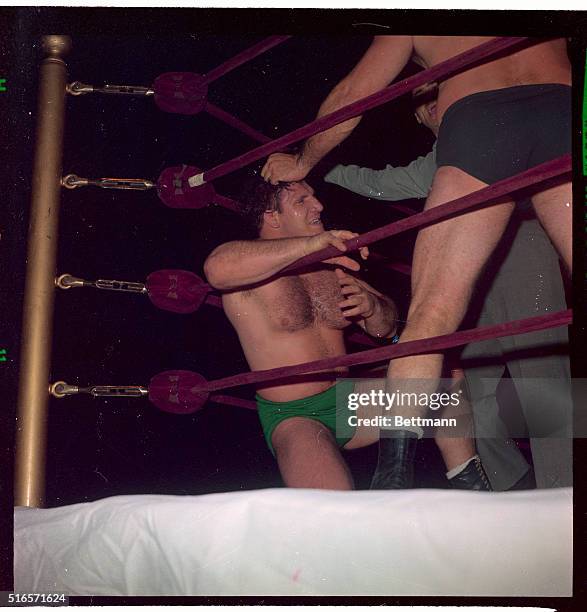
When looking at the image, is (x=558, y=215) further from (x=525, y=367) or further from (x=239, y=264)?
(x=239, y=264)

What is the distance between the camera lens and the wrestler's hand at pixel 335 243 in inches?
39.1

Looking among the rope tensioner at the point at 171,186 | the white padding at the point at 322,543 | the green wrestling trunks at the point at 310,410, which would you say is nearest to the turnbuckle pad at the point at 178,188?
the rope tensioner at the point at 171,186

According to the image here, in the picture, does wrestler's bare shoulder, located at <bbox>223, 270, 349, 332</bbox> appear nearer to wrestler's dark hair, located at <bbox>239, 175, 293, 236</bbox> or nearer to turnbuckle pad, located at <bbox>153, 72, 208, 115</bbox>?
wrestler's dark hair, located at <bbox>239, 175, 293, 236</bbox>

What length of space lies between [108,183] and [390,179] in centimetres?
49

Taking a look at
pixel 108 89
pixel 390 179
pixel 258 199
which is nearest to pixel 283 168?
pixel 258 199

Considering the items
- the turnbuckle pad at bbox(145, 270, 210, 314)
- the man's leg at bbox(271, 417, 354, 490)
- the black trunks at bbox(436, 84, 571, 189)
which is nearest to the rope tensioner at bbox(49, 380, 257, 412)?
the turnbuckle pad at bbox(145, 270, 210, 314)

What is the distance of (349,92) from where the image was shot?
3.65ft

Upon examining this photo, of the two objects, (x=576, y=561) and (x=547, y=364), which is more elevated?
(x=547, y=364)

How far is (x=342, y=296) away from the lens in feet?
4.29

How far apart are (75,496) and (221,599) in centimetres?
29

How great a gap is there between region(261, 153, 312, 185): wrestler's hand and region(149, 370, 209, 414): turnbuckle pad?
0.37 m

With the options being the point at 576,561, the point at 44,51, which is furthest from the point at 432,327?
the point at 44,51

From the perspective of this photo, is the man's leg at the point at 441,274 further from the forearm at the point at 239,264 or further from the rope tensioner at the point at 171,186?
the rope tensioner at the point at 171,186

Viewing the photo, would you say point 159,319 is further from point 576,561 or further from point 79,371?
point 576,561
